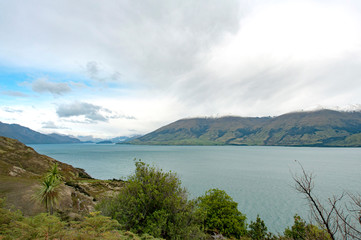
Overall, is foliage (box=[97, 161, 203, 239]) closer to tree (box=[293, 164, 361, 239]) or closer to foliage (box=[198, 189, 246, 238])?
foliage (box=[198, 189, 246, 238])

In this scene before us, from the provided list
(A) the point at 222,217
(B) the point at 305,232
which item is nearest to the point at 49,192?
(A) the point at 222,217

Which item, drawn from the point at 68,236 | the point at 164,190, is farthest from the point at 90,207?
the point at 68,236

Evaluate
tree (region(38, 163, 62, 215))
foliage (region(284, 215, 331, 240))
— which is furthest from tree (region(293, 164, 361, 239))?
tree (region(38, 163, 62, 215))

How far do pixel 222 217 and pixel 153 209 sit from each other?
19.0m

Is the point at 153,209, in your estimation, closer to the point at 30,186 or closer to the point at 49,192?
the point at 49,192

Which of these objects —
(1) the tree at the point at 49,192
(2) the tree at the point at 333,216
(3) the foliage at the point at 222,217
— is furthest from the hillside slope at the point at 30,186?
(2) the tree at the point at 333,216

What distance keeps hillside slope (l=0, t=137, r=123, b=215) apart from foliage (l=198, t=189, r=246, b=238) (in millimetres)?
25225

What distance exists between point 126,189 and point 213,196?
22.7 metres

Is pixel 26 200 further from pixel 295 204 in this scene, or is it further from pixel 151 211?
pixel 295 204

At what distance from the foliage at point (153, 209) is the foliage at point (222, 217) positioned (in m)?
10.8

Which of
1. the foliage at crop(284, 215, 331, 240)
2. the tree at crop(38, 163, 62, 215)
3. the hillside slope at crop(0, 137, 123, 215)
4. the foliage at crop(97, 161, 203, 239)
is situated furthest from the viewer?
the hillside slope at crop(0, 137, 123, 215)

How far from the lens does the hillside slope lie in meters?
33.9

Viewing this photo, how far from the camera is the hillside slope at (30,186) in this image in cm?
3394

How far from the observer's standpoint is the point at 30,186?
42156 mm
